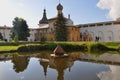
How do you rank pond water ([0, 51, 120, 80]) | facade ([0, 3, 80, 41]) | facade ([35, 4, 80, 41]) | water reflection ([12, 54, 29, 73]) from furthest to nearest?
facade ([0, 3, 80, 41]) → facade ([35, 4, 80, 41]) → water reflection ([12, 54, 29, 73]) → pond water ([0, 51, 120, 80])

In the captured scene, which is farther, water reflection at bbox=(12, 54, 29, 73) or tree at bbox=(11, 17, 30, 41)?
tree at bbox=(11, 17, 30, 41)

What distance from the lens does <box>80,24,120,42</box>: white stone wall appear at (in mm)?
41200

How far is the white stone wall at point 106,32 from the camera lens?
41200mm

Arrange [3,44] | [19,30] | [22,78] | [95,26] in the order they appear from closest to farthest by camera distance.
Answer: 1. [22,78]
2. [3,44]
3. [95,26]
4. [19,30]

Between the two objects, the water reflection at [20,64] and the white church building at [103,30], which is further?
the white church building at [103,30]

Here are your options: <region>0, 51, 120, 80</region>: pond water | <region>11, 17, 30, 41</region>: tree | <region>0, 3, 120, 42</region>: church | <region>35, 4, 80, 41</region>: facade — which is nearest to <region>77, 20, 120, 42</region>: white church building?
<region>0, 3, 120, 42</region>: church

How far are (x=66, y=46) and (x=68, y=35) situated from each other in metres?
16.6

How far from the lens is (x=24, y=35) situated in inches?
1914

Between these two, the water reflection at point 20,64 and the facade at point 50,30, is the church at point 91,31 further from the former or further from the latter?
the water reflection at point 20,64

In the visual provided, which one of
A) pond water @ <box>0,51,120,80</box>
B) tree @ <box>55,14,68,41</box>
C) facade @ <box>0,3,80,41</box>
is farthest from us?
facade @ <box>0,3,80,41</box>

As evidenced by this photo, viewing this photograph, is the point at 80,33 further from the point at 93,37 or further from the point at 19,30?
the point at 19,30

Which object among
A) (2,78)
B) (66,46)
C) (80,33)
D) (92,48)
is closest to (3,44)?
(66,46)

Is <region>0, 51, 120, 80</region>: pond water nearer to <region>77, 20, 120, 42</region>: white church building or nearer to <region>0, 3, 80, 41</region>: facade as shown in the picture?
<region>77, 20, 120, 42</region>: white church building

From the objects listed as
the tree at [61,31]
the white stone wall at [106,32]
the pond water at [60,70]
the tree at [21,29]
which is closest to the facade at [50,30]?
the tree at [61,31]
